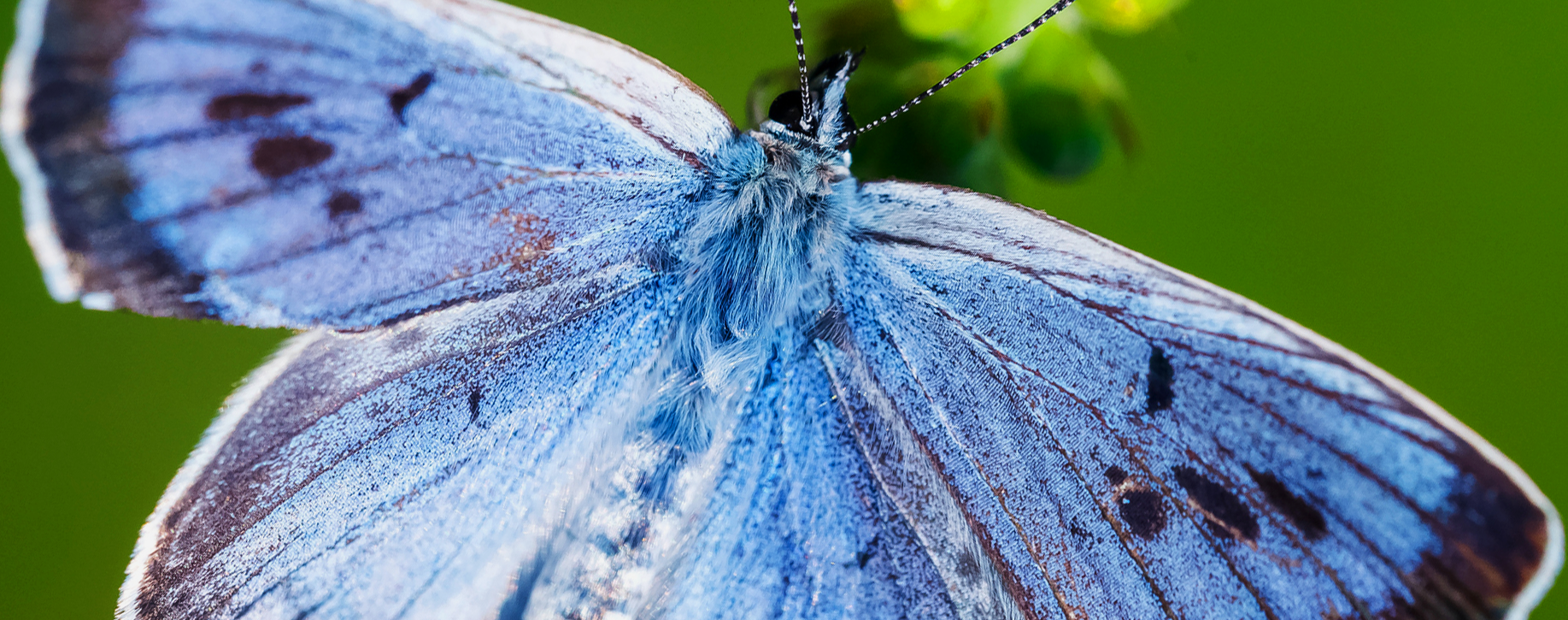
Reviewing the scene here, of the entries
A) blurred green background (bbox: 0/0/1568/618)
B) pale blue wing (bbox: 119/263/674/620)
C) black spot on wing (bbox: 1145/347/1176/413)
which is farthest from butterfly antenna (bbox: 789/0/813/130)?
blurred green background (bbox: 0/0/1568/618)

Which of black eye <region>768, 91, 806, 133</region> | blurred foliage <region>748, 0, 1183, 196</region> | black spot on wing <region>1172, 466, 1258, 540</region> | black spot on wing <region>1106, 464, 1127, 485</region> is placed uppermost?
blurred foliage <region>748, 0, 1183, 196</region>

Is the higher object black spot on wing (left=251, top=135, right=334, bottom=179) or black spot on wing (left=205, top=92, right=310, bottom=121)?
black spot on wing (left=205, top=92, right=310, bottom=121)

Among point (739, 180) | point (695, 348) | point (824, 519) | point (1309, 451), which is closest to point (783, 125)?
point (739, 180)

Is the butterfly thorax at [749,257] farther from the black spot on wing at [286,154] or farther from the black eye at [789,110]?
the black spot on wing at [286,154]

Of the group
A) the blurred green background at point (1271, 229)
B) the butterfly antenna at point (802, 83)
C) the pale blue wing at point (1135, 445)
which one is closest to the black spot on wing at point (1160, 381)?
the pale blue wing at point (1135, 445)

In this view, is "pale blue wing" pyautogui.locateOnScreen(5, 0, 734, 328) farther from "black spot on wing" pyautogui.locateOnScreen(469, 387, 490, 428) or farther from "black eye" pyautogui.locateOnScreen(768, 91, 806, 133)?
"black spot on wing" pyautogui.locateOnScreen(469, 387, 490, 428)

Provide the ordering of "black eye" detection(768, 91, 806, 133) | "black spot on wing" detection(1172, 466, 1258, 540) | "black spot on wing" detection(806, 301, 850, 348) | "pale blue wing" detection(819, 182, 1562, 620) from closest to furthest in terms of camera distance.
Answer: "pale blue wing" detection(819, 182, 1562, 620)
"black spot on wing" detection(1172, 466, 1258, 540)
"black eye" detection(768, 91, 806, 133)
"black spot on wing" detection(806, 301, 850, 348)

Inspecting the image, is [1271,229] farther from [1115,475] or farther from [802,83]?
[802,83]
